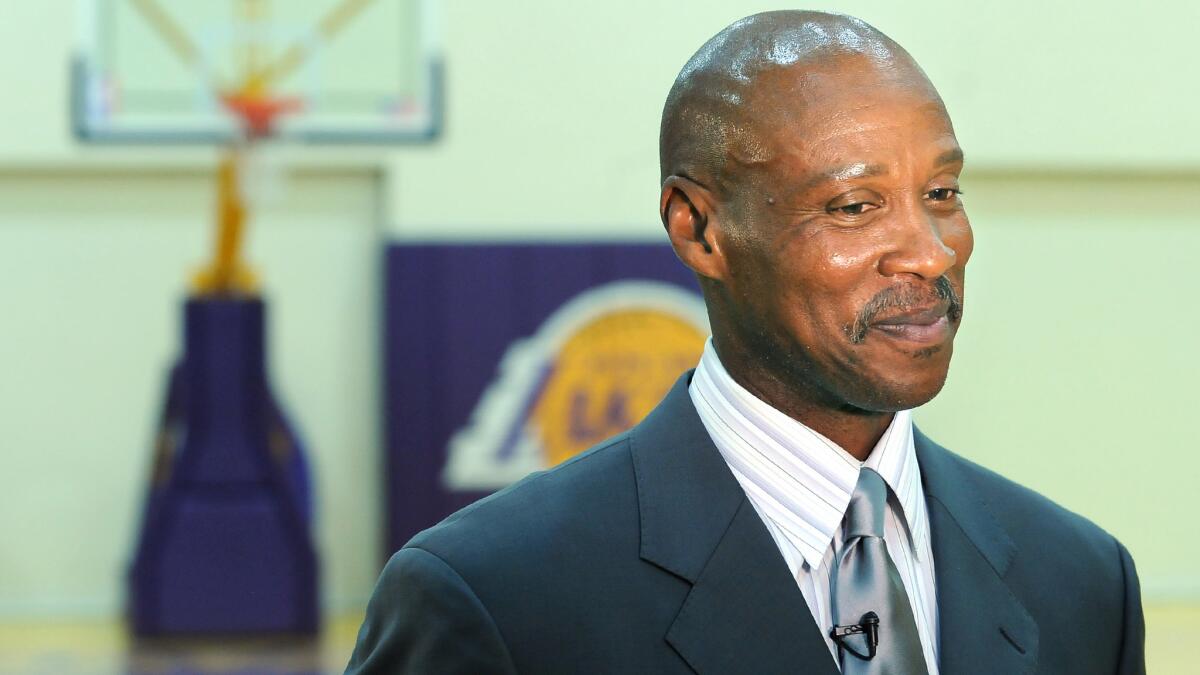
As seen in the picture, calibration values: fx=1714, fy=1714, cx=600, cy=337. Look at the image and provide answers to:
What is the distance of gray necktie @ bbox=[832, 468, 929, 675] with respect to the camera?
50.0 inches

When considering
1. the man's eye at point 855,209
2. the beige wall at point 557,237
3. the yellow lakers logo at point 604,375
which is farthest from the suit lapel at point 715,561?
the beige wall at point 557,237

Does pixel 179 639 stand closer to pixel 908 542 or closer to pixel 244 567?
pixel 244 567

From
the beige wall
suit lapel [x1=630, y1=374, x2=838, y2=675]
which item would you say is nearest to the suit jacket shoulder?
suit lapel [x1=630, y1=374, x2=838, y2=675]

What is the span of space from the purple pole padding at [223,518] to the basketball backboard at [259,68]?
898 millimetres

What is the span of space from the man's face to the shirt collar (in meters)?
0.05

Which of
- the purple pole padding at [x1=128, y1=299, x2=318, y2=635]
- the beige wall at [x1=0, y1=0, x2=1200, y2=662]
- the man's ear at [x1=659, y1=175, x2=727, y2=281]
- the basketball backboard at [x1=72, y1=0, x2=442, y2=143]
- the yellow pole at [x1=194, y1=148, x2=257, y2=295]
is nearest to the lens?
the man's ear at [x1=659, y1=175, x2=727, y2=281]

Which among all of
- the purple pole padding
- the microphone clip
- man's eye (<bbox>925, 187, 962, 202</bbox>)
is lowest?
the purple pole padding

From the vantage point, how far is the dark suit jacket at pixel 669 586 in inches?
49.9

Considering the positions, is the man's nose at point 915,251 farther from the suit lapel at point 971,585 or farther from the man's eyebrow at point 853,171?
the suit lapel at point 971,585

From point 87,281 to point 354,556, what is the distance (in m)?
1.60

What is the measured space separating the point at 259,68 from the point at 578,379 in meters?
1.81

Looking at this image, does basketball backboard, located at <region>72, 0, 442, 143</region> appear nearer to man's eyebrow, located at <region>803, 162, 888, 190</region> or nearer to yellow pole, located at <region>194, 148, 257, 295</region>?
→ yellow pole, located at <region>194, 148, 257, 295</region>

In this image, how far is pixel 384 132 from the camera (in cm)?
702

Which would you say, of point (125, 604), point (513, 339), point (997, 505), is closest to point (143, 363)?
point (125, 604)
